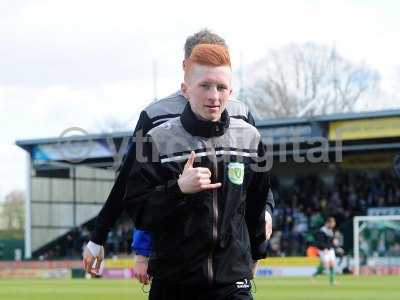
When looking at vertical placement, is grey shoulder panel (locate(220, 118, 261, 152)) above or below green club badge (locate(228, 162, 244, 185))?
above

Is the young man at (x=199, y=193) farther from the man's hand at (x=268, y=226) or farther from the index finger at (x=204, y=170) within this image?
the man's hand at (x=268, y=226)

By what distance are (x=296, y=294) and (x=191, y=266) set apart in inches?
634

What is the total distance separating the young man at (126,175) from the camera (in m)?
5.21

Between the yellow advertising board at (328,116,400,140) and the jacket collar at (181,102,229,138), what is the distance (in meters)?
37.2

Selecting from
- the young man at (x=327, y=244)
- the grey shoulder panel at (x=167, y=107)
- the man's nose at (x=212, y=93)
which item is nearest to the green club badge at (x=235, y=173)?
the man's nose at (x=212, y=93)

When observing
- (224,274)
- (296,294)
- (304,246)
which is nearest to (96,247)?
(224,274)

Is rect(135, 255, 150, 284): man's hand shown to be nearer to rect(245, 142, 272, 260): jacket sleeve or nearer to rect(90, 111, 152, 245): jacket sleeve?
rect(90, 111, 152, 245): jacket sleeve

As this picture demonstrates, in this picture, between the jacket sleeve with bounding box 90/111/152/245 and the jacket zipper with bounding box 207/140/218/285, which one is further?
the jacket sleeve with bounding box 90/111/152/245

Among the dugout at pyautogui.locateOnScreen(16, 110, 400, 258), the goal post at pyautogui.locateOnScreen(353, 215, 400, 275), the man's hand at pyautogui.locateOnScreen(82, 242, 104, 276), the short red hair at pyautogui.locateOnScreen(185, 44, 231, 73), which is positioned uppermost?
the dugout at pyautogui.locateOnScreen(16, 110, 400, 258)

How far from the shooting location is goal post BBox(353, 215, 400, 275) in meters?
36.5

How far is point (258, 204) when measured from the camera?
16.9ft

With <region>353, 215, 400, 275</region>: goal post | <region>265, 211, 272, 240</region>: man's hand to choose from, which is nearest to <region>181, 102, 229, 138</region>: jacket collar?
<region>265, 211, 272, 240</region>: man's hand

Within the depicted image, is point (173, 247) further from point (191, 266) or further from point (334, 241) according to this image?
point (334, 241)

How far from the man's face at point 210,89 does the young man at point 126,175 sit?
1.36 feet
